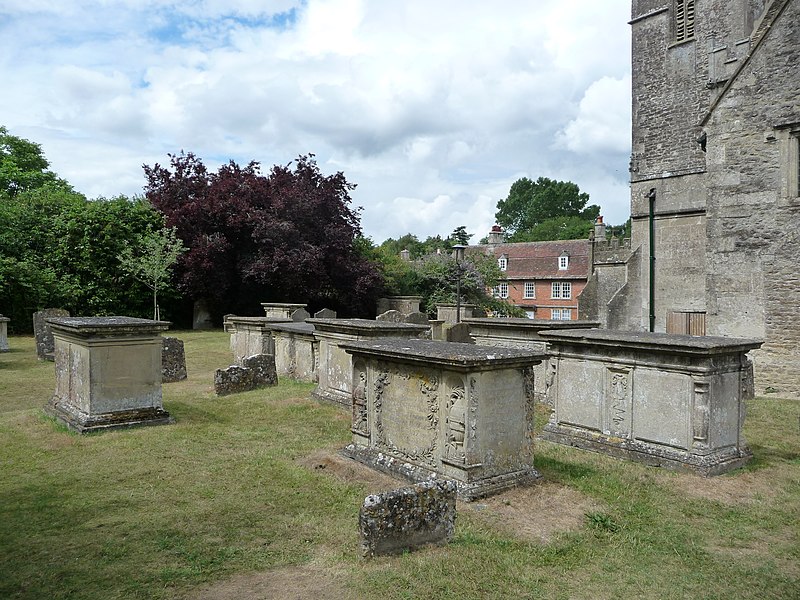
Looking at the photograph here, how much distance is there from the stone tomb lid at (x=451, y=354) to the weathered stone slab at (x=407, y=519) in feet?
4.57

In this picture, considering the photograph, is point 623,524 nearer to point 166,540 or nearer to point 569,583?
point 569,583

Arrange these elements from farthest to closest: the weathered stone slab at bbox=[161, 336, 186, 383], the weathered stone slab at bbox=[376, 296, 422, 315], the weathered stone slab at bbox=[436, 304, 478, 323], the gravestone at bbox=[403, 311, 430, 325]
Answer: the weathered stone slab at bbox=[376, 296, 422, 315], the weathered stone slab at bbox=[436, 304, 478, 323], the gravestone at bbox=[403, 311, 430, 325], the weathered stone slab at bbox=[161, 336, 186, 383]

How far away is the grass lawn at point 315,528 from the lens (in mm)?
4238

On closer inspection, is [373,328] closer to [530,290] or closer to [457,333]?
[457,333]

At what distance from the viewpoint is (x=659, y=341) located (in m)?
7.41

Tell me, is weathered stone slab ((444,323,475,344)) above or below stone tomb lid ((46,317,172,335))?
below

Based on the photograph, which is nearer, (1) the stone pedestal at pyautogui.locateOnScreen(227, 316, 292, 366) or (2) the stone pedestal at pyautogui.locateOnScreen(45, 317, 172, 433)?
(2) the stone pedestal at pyautogui.locateOnScreen(45, 317, 172, 433)

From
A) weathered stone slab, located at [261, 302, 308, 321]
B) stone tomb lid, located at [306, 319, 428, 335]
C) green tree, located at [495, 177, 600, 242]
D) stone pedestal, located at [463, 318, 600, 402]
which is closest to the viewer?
stone tomb lid, located at [306, 319, 428, 335]

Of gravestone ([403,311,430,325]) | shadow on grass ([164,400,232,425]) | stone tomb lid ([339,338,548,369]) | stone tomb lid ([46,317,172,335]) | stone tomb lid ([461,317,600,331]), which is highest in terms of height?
stone tomb lid ([46,317,172,335])

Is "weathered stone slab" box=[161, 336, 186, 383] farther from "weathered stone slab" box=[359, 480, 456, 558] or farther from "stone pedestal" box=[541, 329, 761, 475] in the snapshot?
"weathered stone slab" box=[359, 480, 456, 558]

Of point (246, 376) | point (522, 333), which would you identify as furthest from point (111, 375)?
point (522, 333)

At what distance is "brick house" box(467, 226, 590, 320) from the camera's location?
44062 millimetres

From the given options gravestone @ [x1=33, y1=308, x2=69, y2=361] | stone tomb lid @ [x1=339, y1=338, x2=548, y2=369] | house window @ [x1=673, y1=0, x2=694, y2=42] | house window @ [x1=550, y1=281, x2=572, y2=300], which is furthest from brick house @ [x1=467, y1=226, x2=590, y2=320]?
stone tomb lid @ [x1=339, y1=338, x2=548, y2=369]

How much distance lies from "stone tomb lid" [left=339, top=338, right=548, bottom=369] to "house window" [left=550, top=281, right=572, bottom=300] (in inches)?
1528
